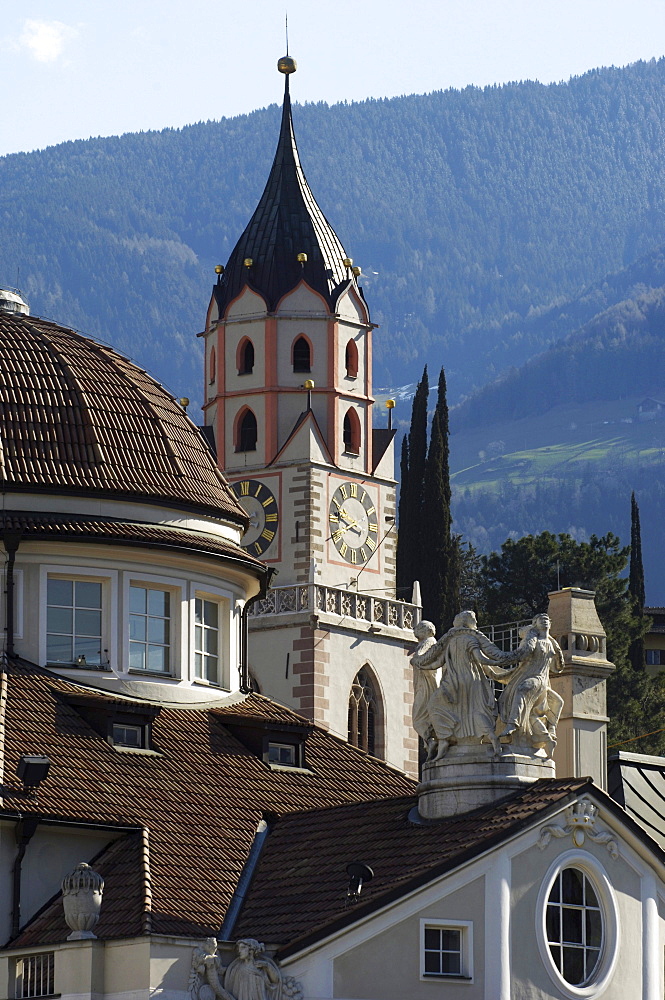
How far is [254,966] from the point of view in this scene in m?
43.7

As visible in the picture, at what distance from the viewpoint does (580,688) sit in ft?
208

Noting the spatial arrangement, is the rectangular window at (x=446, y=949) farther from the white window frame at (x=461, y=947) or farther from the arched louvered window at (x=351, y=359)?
the arched louvered window at (x=351, y=359)

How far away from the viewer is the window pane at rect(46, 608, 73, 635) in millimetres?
54281

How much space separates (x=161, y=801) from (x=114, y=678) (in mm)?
4835

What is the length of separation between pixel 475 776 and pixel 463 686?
5.75ft

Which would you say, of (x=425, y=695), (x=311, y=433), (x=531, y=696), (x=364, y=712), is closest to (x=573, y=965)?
(x=531, y=696)

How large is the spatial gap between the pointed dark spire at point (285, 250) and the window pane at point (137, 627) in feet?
209

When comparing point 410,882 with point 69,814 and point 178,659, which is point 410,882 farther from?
point 178,659

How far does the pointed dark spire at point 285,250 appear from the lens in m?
119

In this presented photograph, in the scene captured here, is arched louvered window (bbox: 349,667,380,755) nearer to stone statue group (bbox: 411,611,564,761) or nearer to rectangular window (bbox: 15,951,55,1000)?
stone statue group (bbox: 411,611,564,761)

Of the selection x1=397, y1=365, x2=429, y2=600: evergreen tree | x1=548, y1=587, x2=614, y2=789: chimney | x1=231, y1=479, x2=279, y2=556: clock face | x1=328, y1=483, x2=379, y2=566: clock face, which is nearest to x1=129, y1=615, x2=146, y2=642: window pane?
x1=548, y1=587, x2=614, y2=789: chimney

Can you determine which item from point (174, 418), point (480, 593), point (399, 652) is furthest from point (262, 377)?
point (174, 418)

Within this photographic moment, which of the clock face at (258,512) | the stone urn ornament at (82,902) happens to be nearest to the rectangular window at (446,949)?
the stone urn ornament at (82,902)

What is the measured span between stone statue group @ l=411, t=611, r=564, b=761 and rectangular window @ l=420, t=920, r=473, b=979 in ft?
12.0
